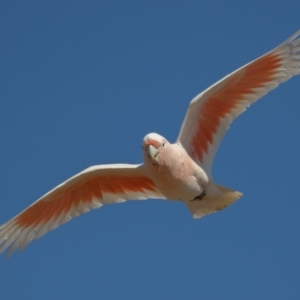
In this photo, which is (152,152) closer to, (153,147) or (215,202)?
(153,147)

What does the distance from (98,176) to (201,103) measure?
1.81 m

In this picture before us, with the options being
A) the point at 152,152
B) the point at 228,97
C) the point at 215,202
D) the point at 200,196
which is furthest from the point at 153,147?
the point at 228,97

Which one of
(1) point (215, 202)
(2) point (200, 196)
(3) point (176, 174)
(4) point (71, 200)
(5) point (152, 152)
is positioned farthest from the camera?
(4) point (71, 200)

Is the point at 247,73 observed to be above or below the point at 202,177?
above

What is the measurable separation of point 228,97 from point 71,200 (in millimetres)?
2662

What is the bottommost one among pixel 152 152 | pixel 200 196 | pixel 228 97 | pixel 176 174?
pixel 200 196

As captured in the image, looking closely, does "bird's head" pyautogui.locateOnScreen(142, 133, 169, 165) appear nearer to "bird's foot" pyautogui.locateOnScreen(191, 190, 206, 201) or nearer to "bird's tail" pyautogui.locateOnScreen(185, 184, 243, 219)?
"bird's foot" pyautogui.locateOnScreen(191, 190, 206, 201)

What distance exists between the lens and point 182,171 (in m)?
10.9

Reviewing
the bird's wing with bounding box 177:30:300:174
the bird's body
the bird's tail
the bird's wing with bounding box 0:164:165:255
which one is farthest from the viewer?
the bird's wing with bounding box 0:164:165:255

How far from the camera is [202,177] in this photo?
1116cm

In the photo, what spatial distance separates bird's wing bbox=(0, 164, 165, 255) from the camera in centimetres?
1200

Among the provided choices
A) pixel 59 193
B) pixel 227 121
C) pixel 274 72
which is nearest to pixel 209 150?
pixel 227 121

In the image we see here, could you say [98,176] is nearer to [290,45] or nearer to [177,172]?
[177,172]

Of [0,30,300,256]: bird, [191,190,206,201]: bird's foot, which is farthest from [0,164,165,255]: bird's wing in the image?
[191,190,206,201]: bird's foot
